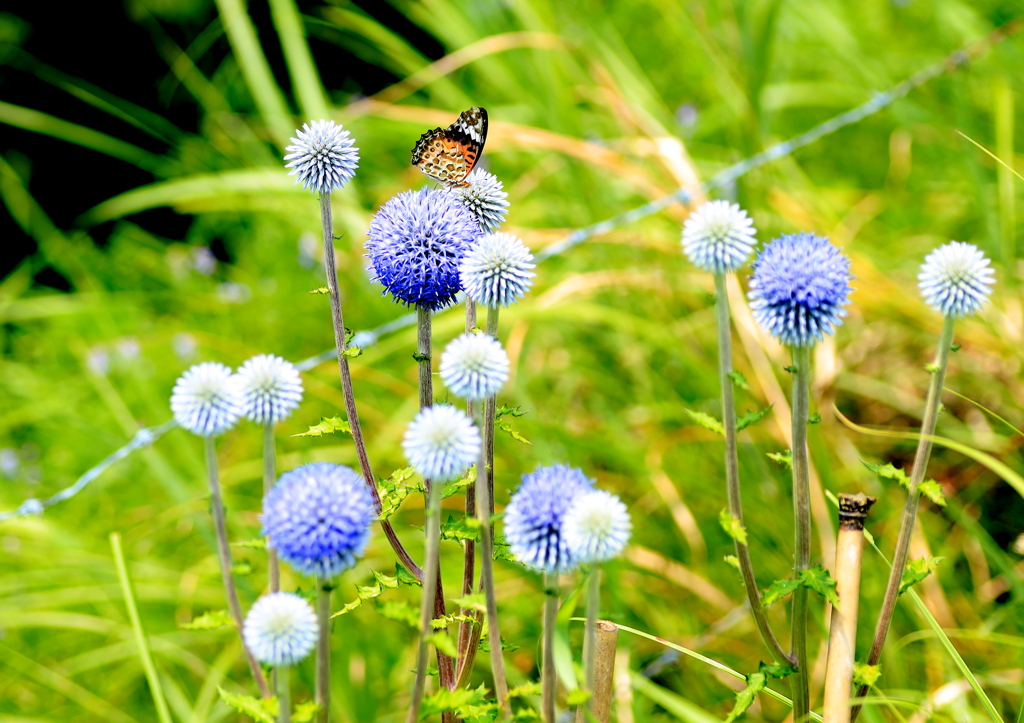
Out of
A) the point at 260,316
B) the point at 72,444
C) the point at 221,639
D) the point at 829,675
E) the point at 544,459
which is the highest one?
the point at 260,316

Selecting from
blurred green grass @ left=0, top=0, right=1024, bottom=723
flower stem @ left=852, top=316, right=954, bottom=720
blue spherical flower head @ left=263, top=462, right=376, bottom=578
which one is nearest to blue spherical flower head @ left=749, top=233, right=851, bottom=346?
flower stem @ left=852, top=316, right=954, bottom=720

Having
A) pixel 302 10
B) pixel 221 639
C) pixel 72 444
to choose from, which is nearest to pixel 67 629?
pixel 221 639

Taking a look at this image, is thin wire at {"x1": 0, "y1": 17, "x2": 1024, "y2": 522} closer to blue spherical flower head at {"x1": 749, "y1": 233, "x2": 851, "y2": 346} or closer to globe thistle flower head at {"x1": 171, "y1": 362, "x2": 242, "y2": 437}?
globe thistle flower head at {"x1": 171, "y1": 362, "x2": 242, "y2": 437}

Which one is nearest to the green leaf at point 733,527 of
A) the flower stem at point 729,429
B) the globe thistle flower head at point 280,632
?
the flower stem at point 729,429

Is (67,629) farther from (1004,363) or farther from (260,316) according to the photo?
(1004,363)

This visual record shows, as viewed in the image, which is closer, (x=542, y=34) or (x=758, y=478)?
(x=758, y=478)

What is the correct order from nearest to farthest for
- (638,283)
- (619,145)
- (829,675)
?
(829,675) → (638,283) → (619,145)
